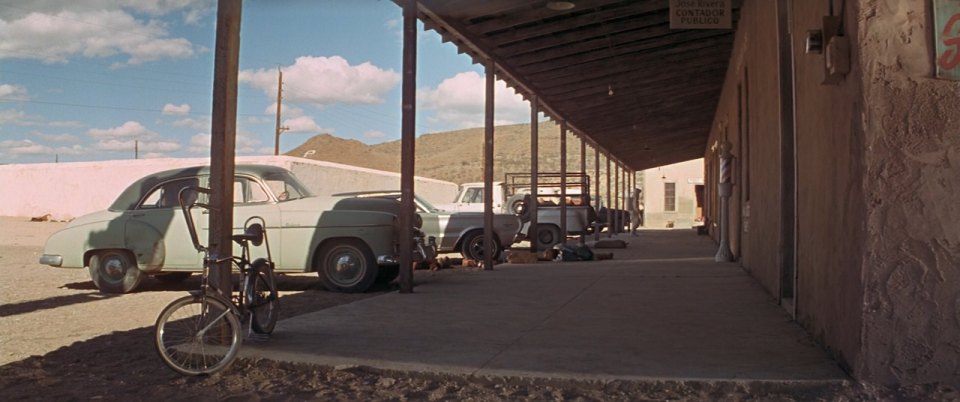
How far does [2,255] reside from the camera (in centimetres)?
1633

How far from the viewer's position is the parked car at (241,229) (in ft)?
30.8

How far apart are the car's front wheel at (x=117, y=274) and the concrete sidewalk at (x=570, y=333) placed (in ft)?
11.5

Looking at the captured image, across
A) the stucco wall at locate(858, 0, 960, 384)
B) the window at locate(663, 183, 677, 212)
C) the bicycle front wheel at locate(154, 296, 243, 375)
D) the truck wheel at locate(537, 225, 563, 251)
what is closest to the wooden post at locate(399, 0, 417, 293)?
the bicycle front wheel at locate(154, 296, 243, 375)

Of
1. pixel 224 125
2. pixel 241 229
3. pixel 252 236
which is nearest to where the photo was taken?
pixel 252 236

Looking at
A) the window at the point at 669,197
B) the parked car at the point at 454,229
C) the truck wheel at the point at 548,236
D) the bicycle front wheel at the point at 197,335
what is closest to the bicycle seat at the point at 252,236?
the bicycle front wheel at the point at 197,335

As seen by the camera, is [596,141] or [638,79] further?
[596,141]

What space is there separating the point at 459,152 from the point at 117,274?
92.3 metres

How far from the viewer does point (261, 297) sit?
5.68 meters

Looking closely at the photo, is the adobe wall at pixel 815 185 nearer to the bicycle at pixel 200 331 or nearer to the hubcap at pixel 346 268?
the bicycle at pixel 200 331

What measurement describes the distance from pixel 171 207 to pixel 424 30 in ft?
12.7

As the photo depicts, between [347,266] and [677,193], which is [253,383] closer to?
[347,266]

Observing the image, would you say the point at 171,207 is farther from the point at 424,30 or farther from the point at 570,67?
the point at 570,67

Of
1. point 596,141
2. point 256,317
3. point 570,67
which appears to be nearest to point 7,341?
point 256,317

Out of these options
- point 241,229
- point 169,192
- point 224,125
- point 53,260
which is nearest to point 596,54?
point 241,229
